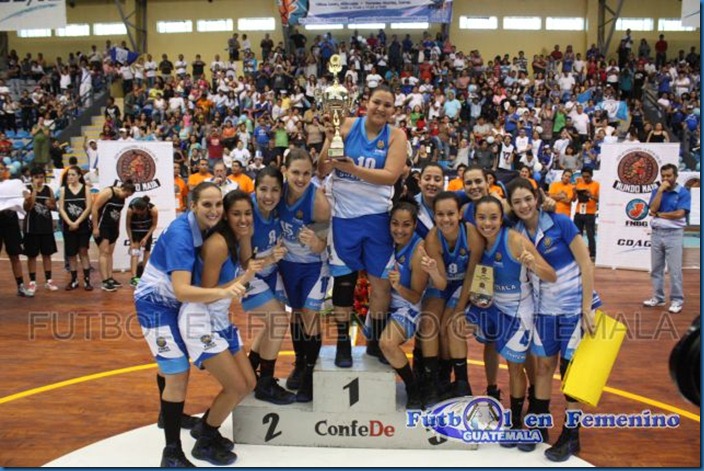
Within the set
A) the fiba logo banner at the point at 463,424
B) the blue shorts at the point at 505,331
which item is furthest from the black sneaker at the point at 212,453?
the blue shorts at the point at 505,331

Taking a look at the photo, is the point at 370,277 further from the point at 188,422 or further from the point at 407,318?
the point at 188,422

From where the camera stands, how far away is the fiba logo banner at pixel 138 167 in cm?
1047

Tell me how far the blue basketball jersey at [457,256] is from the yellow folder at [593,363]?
34.8 inches

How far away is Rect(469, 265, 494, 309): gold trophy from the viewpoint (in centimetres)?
433

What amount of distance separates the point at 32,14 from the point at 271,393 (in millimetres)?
14785

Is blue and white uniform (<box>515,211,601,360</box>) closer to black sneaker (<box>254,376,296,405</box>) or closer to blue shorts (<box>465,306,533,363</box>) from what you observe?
blue shorts (<box>465,306,533,363</box>)

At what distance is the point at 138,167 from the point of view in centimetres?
1050

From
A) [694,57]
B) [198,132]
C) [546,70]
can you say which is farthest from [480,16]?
[198,132]

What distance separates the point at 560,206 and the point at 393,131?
7152 millimetres

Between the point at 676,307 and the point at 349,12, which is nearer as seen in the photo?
the point at 676,307

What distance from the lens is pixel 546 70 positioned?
2130cm

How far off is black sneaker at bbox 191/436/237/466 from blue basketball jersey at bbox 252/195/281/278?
1221 millimetres

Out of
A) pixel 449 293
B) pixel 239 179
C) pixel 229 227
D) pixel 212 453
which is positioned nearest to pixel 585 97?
pixel 239 179

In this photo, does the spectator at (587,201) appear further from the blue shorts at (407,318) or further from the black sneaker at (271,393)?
the black sneaker at (271,393)
